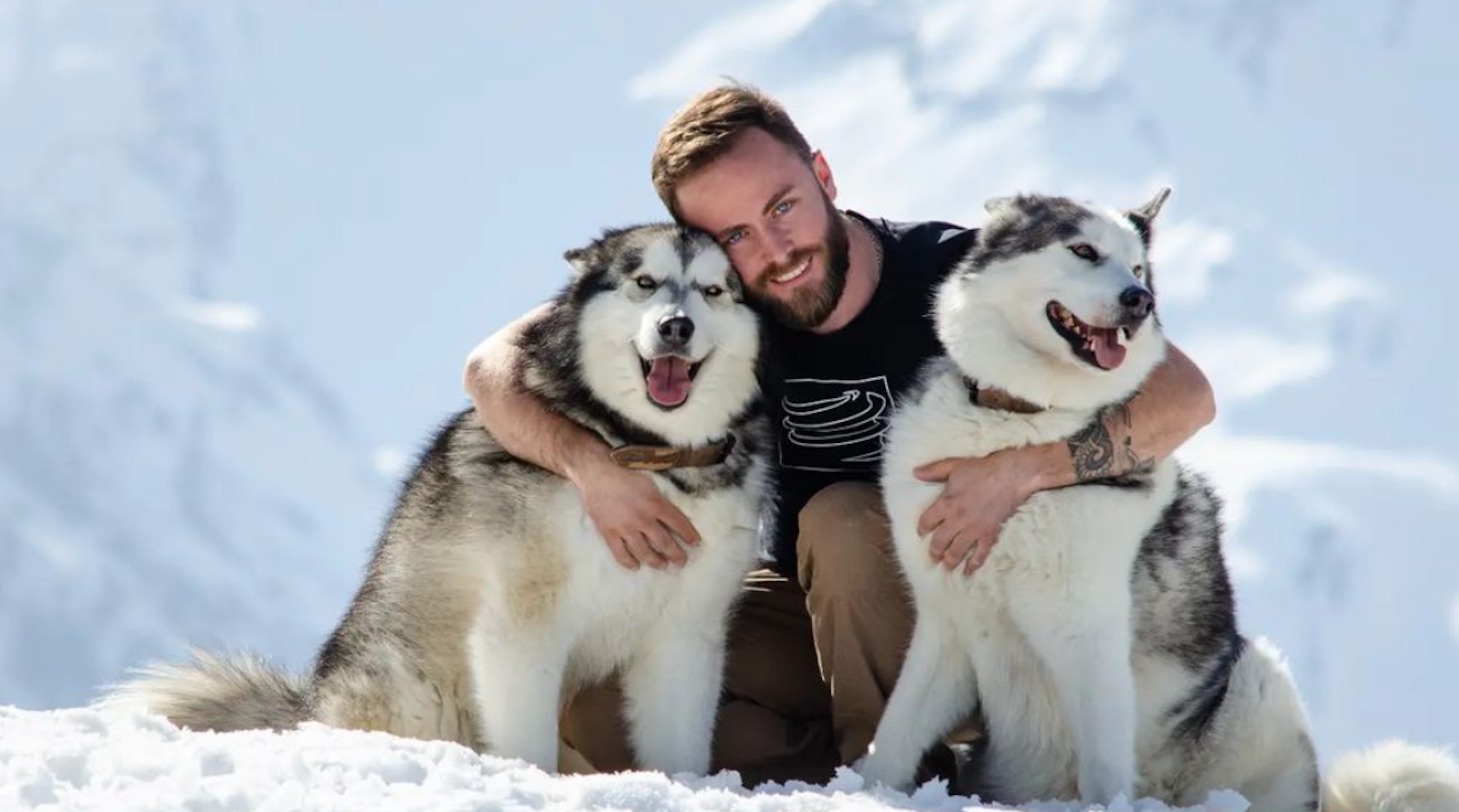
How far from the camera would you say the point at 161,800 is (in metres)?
3.19

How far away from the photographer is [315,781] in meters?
3.45

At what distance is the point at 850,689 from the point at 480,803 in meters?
1.87

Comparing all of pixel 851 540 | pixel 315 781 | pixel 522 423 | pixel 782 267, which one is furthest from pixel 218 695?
pixel 782 267

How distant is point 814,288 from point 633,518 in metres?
0.99

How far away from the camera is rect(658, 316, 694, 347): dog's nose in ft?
14.5

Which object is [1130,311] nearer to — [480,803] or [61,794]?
[480,803]

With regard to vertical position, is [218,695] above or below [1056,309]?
below

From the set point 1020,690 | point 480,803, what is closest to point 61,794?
point 480,803

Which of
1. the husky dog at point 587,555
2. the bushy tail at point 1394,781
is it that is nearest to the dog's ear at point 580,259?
the husky dog at point 587,555

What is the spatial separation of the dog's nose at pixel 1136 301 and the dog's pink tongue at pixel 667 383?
4.02ft

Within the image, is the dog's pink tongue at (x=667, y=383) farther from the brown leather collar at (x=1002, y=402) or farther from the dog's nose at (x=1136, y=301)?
the dog's nose at (x=1136, y=301)

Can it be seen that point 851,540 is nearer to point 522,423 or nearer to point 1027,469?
point 1027,469

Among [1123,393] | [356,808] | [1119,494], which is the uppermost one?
[1123,393]

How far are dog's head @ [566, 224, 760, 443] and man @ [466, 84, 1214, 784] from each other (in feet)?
0.44
